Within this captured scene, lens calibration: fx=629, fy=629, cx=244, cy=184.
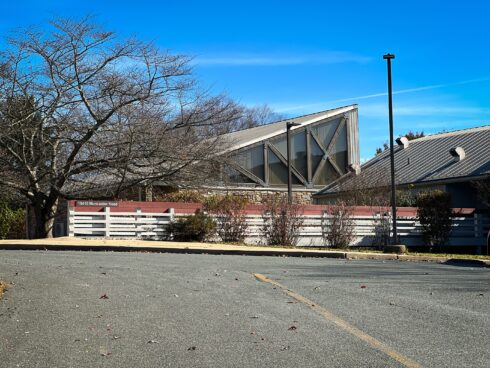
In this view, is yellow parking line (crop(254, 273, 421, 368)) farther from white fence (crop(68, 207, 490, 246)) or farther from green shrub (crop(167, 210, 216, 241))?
white fence (crop(68, 207, 490, 246))

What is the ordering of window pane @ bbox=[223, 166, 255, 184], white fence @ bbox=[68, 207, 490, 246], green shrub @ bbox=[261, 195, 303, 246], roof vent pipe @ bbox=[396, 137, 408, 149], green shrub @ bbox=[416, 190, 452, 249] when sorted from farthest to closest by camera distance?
roof vent pipe @ bbox=[396, 137, 408, 149] < window pane @ bbox=[223, 166, 255, 184] < green shrub @ bbox=[416, 190, 452, 249] < green shrub @ bbox=[261, 195, 303, 246] < white fence @ bbox=[68, 207, 490, 246]

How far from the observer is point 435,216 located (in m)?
28.4

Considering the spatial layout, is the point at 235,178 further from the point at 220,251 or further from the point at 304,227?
the point at 220,251

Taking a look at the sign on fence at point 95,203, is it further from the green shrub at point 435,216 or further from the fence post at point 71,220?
the green shrub at point 435,216

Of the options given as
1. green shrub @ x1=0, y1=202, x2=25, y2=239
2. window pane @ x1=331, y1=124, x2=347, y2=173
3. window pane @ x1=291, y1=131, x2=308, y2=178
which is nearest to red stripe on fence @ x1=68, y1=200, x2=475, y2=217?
green shrub @ x1=0, y1=202, x2=25, y2=239

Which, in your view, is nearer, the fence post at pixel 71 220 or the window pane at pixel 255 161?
the fence post at pixel 71 220

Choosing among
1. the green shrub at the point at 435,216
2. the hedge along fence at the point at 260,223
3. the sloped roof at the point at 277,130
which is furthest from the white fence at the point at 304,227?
the sloped roof at the point at 277,130

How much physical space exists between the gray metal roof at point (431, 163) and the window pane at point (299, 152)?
210cm

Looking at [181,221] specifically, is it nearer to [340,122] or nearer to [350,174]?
[350,174]

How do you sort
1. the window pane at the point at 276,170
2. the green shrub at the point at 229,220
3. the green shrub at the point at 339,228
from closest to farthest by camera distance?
the green shrub at the point at 229,220 < the green shrub at the point at 339,228 < the window pane at the point at 276,170

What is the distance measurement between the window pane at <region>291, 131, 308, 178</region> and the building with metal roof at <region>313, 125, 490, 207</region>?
2070 millimetres

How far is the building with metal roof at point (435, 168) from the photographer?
3256 cm

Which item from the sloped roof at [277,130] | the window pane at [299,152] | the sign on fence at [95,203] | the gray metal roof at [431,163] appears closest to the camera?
the sign on fence at [95,203]

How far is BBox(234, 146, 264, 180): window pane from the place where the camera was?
38062 mm
